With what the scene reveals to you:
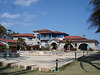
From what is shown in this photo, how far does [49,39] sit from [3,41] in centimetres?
1548

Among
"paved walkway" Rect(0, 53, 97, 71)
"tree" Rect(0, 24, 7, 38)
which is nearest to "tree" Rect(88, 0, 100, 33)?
"paved walkway" Rect(0, 53, 97, 71)

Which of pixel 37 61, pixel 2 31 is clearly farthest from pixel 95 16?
pixel 2 31

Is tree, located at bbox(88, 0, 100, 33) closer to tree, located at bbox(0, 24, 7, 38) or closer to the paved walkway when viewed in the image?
the paved walkway

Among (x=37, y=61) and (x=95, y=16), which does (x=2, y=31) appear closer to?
(x=37, y=61)

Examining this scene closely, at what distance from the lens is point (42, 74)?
21.2ft

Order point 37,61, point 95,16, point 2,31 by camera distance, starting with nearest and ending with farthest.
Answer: point 95,16 < point 37,61 < point 2,31

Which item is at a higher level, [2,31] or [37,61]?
[2,31]

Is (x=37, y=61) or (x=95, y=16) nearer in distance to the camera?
(x=95, y=16)

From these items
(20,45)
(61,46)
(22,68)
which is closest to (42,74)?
(22,68)

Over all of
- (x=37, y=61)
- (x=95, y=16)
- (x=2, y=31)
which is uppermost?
(x=2, y=31)

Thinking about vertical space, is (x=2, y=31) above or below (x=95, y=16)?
above

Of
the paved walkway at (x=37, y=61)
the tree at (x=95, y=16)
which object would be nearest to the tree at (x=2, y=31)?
the paved walkway at (x=37, y=61)

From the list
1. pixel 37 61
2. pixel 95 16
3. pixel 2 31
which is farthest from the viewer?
pixel 2 31

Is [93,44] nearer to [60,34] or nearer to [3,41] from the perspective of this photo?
[60,34]
